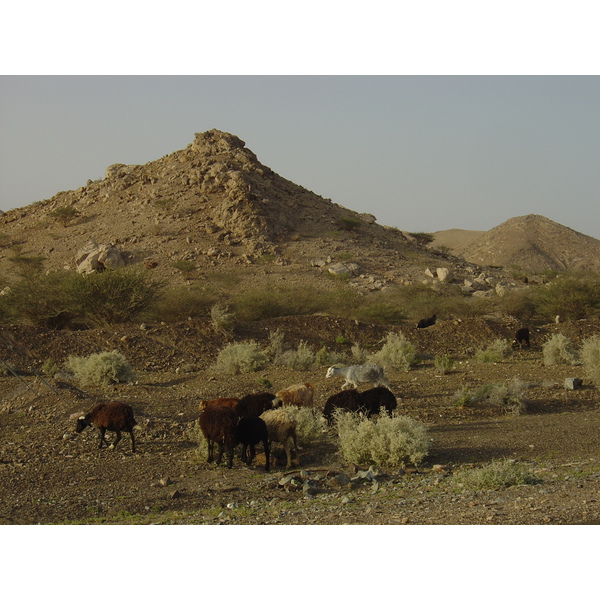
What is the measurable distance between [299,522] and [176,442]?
14.3ft

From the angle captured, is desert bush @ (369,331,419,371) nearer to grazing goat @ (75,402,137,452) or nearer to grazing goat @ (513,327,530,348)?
grazing goat @ (513,327,530,348)

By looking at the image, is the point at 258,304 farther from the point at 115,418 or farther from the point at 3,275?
the point at 3,275

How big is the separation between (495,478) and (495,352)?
10.7 m

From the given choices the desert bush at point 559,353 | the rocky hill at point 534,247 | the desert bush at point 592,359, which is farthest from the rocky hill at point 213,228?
the rocky hill at point 534,247

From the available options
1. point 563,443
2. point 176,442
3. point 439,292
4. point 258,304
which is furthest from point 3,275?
point 563,443

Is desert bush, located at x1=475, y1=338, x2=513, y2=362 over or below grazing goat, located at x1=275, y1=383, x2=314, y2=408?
over

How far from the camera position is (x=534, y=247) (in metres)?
73.7

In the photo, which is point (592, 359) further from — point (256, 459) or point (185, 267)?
point (185, 267)

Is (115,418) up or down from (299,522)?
up

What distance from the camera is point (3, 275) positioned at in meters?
40.0

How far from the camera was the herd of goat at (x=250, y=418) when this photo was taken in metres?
8.70

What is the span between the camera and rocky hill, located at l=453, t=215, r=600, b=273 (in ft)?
230

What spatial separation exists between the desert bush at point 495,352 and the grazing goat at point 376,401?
24.7 feet

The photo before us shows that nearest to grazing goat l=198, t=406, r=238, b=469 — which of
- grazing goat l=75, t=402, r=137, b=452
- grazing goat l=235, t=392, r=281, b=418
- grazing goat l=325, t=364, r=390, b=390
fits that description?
grazing goat l=235, t=392, r=281, b=418
